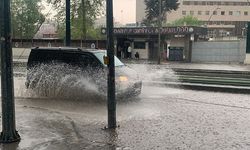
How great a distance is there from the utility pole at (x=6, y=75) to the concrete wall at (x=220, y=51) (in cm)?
4039

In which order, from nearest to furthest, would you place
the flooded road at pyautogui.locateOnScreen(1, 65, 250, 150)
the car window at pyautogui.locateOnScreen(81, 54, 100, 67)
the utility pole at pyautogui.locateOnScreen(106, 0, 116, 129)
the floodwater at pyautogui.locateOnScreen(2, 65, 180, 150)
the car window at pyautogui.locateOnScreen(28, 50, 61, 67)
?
the flooded road at pyautogui.locateOnScreen(1, 65, 250, 150)
the floodwater at pyautogui.locateOnScreen(2, 65, 180, 150)
the utility pole at pyautogui.locateOnScreen(106, 0, 116, 129)
the car window at pyautogui.locateOnScreen(81, 54, 100, 67)
the car window at pyautogui.locateOnScreen(28, 50, 61, 67)

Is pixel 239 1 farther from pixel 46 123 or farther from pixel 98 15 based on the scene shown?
pixel 46 123

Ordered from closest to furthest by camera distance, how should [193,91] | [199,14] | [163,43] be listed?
[193,91]
[163,43]
[199,14]

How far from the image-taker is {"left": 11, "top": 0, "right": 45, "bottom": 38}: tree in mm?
77312

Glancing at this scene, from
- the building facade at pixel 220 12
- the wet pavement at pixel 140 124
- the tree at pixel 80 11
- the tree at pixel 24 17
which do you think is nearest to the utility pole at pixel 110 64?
the wet pavement at pixel 140 124

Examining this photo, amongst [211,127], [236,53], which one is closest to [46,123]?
[211,127]

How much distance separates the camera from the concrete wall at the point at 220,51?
151 ft

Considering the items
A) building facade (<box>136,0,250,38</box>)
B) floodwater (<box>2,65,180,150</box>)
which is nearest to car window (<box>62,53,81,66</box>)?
floodwater (<box>2,65,180,150</box>)

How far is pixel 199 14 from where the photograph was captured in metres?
147

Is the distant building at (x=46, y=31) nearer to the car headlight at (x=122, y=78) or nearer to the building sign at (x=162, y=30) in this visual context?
the building sign at (x=162, y=30)

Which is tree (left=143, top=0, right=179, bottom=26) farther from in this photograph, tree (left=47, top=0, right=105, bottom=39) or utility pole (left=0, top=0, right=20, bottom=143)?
utility pole (left=0, top=0, right=20, bottom=143)

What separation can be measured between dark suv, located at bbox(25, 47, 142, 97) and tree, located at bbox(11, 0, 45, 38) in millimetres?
63806

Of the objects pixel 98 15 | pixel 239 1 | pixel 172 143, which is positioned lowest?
pixel 172 143

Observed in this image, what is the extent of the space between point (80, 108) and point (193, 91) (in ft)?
19.9
